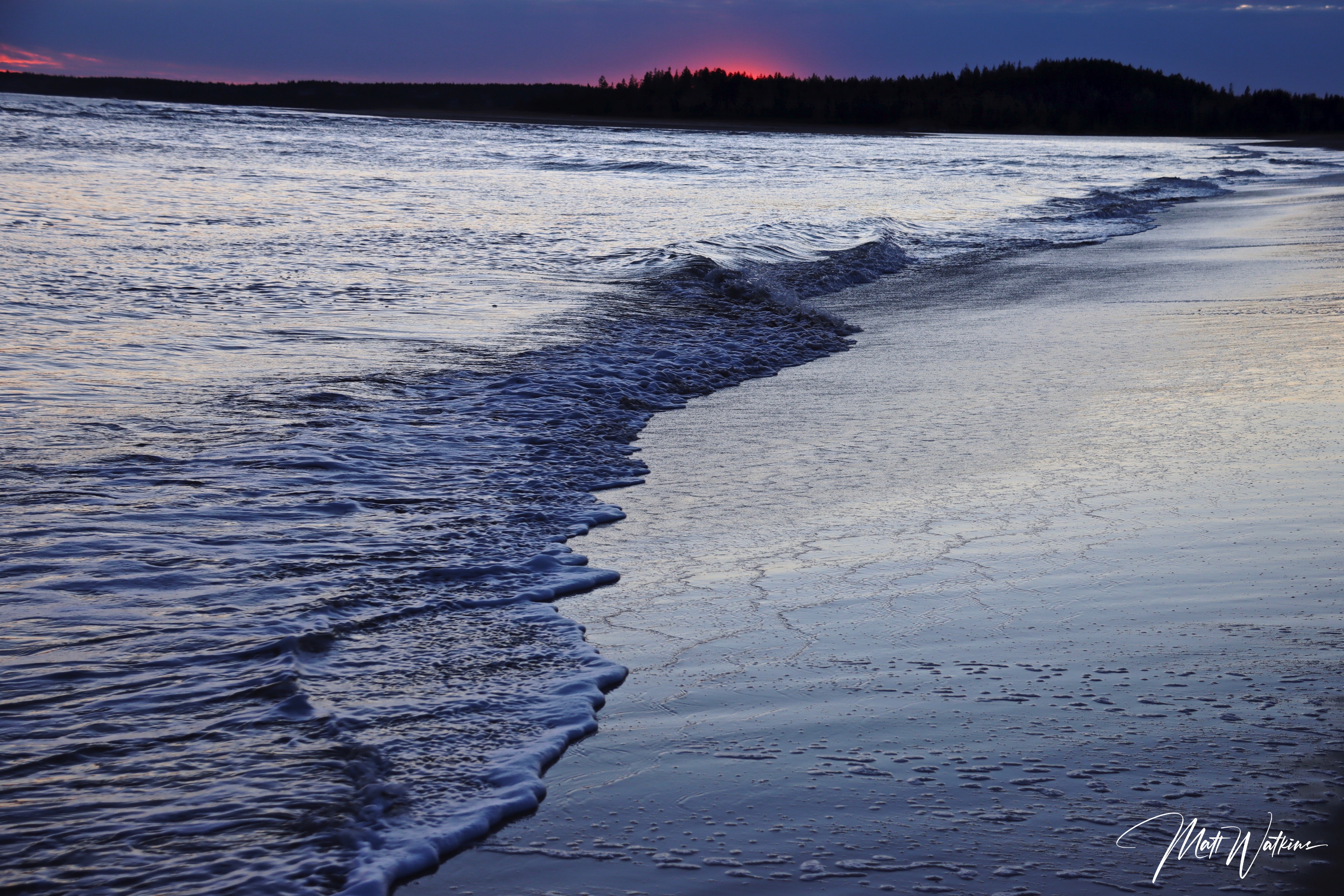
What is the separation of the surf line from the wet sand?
0.01m

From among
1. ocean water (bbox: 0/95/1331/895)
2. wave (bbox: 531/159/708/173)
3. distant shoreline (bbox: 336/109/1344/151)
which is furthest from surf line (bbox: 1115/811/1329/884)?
distant shoreline (bbox: 336/109/1344/151)

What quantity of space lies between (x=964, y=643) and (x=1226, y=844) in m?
0.85

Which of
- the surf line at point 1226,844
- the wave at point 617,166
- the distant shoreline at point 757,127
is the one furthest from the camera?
the distant shoreline at point 757,127

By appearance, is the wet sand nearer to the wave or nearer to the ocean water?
the ocean water

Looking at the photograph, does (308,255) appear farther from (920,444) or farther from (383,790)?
(383,790)

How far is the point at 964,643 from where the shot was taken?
2.62m

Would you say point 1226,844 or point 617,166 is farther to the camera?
point 617,166

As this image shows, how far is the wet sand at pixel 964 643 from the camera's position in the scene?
6.07 feet

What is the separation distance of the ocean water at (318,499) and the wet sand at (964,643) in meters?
0.24

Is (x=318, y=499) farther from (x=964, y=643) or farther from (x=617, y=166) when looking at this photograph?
(x=617, y=166)

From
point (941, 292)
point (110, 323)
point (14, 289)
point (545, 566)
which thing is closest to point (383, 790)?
point (545, 566)

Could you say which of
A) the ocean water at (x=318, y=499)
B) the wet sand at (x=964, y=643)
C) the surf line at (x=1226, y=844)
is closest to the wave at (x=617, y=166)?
the ocean water at (x=318, y=499)

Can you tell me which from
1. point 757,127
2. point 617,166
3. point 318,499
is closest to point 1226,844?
Answer: point 318,499

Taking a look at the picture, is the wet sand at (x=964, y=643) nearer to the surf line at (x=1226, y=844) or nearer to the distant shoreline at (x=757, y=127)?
the surf line at (x=1226, y=844)
